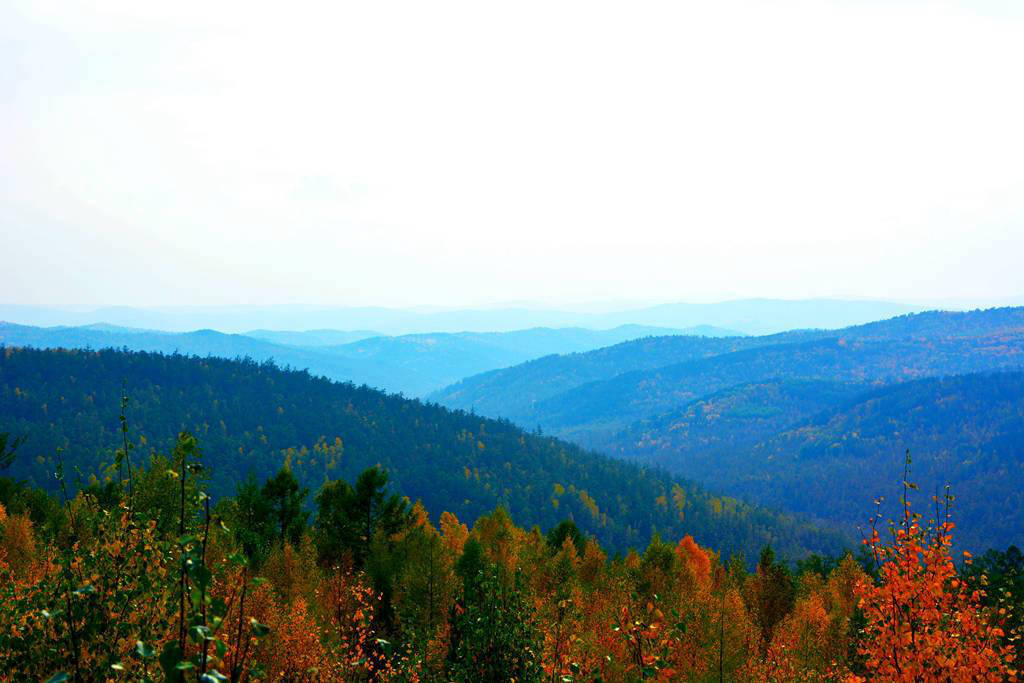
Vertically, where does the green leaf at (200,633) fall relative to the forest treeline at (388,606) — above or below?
above

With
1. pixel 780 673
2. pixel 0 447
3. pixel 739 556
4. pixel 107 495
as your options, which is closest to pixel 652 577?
pixel 739 556

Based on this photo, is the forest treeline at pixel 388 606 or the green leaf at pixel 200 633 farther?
the forest treeline at pixel 388 606

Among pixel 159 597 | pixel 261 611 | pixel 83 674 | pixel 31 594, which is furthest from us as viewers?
pixel 261 611

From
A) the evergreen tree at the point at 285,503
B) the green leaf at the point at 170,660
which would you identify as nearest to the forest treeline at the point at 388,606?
the green leaf at the point at 170,660

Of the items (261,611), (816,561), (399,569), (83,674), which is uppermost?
(83,674)

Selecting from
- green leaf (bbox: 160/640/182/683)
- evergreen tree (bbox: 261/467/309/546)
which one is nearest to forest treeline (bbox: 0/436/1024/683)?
green leaf (bbox: 160/640/182/683)

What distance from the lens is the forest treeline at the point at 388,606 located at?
38.6ft

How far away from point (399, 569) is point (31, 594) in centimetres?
4049

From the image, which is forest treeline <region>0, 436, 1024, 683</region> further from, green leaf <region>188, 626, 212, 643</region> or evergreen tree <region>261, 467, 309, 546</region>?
evergreen tree <region>261, 467, 309, 546</region>

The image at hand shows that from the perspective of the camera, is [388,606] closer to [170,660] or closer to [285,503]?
[285,503]

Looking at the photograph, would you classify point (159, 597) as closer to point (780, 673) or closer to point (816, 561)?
point (780, 673)

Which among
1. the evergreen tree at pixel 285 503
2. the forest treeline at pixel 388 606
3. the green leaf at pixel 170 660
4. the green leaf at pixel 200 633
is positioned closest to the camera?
the green leaf at pixel 170 660

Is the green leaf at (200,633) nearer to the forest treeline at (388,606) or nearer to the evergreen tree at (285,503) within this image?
the forest treeline at (388,606)

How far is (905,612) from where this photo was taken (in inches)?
629
